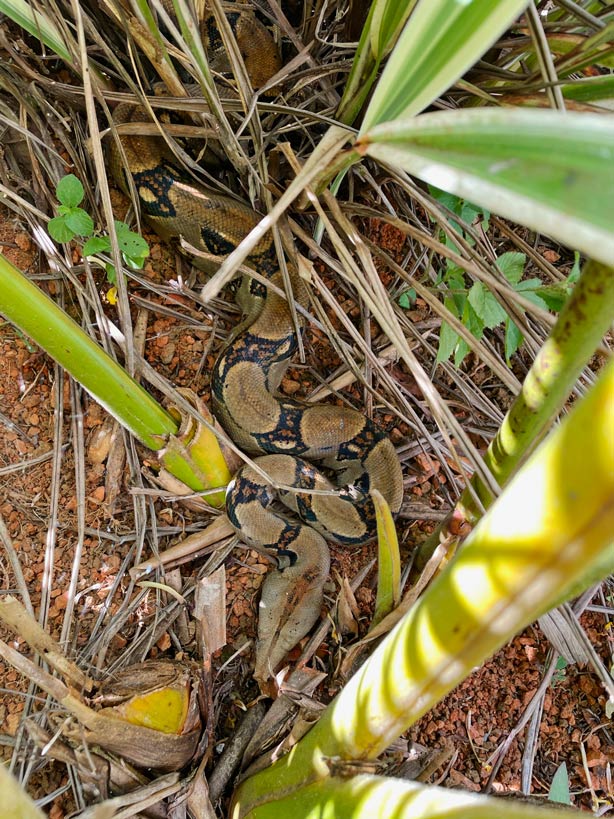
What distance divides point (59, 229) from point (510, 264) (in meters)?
1.40

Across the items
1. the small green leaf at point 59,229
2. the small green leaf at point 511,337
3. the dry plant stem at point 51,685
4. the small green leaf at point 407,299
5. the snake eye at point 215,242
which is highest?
the small green leaf at point 59,229

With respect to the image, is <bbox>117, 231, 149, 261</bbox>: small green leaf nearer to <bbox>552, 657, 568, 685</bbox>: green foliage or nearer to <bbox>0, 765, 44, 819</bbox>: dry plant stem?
<bbox>0, 765, 44, 819</bbox>: dry plant stem

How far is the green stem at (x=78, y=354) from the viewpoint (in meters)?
1.39

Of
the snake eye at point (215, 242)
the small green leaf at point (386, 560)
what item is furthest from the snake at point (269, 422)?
the small green leaf at point (386, 560)

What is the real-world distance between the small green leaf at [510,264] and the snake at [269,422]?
0.86m

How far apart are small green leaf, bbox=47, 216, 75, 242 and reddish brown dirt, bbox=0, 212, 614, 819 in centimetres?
31

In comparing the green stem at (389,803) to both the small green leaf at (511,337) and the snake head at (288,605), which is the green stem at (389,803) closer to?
the snake head at (288,605)

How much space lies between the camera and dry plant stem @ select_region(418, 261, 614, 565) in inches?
34.6

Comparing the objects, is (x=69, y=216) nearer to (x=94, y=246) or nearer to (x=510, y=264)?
(x=94, y=246)

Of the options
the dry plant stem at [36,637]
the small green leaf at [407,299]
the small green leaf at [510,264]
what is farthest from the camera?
the small green leaf at [407,299]

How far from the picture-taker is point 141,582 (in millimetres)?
1947

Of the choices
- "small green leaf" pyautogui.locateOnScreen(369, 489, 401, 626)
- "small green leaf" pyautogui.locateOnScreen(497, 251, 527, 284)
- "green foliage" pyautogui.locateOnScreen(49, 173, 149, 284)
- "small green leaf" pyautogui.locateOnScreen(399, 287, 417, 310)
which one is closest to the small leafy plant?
"small green leaf" pyautogui.locateOnScreen(497, 251, 527, 284)

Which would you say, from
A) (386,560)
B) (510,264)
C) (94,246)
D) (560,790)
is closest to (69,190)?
(94,246)

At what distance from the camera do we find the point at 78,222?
6.01 ft
